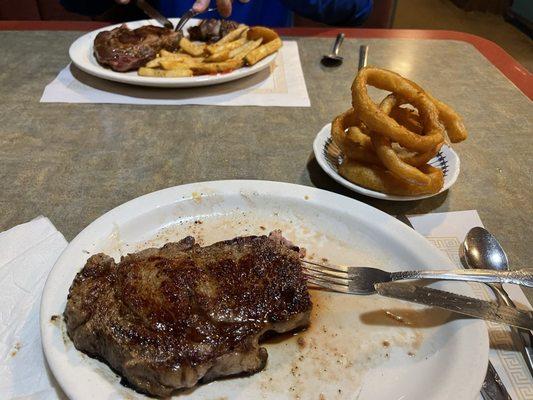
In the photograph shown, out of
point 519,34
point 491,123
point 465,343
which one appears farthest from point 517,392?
point 519,34

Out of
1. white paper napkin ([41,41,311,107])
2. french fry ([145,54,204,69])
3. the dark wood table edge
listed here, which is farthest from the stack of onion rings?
the dark wood table edge

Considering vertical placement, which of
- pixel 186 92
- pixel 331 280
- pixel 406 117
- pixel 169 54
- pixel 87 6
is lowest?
pixel 87 6

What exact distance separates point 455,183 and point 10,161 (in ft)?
5.88

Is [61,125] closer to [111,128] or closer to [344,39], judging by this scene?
[111,128]

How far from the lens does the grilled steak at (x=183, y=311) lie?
3.18 feet

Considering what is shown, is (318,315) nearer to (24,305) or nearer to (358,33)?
(24,305)

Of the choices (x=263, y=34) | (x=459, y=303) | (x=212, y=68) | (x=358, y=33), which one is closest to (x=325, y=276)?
(x=459, y=303)

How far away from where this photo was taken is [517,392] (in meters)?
1.06

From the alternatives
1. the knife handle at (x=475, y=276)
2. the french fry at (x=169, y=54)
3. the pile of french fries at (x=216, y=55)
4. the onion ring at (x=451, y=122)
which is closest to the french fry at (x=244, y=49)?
the pile of french fries at (x=216, y=55)

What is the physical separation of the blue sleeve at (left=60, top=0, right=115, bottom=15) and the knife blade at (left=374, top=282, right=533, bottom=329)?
335 centimetres

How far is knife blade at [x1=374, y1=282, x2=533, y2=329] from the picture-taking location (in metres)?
1.11

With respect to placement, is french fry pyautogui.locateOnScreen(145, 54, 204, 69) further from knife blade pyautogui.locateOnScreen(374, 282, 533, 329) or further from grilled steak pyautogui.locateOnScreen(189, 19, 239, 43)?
knife blade pyautogui.locateOnScreen(374, 282, 533, 329)

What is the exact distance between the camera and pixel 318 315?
3.90 ft

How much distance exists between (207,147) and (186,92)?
54 centimetres
